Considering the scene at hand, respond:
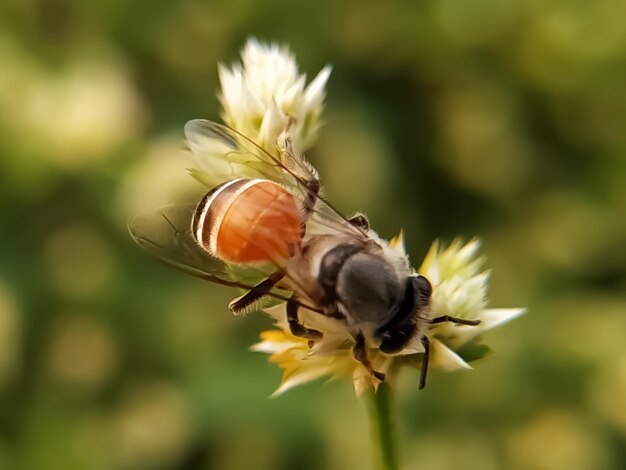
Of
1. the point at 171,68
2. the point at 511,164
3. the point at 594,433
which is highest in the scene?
the point at 171,68

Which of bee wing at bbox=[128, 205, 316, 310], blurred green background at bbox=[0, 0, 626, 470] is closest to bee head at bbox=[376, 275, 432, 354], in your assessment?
Result: bee wing at bbox=[128, 205, 316, 310]

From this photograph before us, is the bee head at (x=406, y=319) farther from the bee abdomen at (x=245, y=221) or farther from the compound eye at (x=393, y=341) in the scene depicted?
the bee abdomen at (x=245, y=221)

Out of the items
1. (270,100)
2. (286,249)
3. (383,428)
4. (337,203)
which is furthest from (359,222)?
(337,203)

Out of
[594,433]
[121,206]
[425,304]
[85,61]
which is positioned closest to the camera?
[425,304]

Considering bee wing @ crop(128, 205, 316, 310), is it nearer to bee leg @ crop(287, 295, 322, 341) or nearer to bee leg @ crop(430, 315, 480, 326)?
bee leg @ crop(287, 295, 322, 341)

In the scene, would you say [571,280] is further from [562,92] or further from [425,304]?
[425,304]

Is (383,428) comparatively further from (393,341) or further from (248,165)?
(248,165)

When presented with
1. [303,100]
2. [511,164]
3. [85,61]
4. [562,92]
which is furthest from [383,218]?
[303,100]
